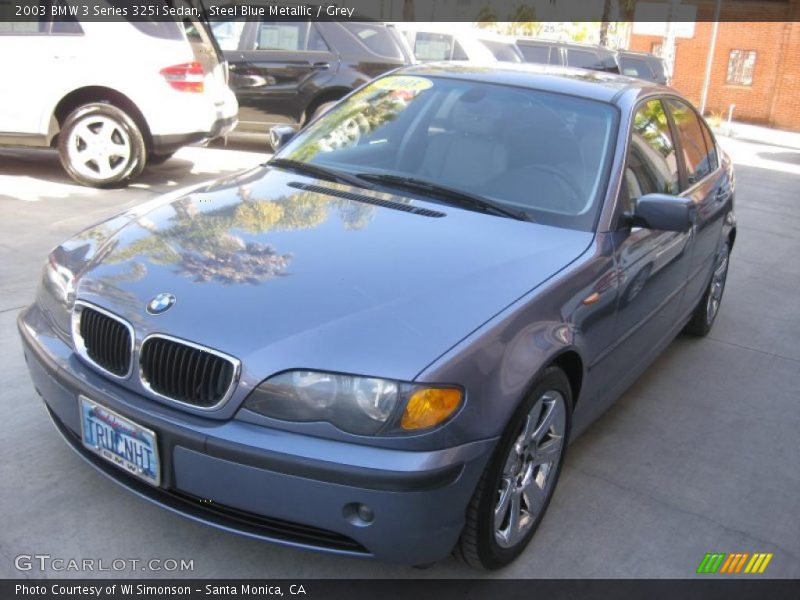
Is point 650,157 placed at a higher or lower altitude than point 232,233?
higher

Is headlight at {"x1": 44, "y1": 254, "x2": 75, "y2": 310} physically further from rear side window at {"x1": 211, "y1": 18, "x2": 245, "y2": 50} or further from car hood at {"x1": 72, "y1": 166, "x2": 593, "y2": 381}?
rear side window at {"x1": 211, "y1": 18, "x2": 245, "y2": 50}

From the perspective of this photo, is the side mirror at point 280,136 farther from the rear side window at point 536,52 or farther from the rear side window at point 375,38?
the rear side window at point 536,52

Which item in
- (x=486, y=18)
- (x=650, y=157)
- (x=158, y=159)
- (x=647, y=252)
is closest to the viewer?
(x=647, y=252)

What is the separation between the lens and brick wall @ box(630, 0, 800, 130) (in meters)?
25.8

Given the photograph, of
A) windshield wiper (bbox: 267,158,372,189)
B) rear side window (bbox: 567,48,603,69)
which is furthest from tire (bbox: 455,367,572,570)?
rear side window (bbox: 567,48,603,69)

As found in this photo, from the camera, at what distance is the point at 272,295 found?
104 inches

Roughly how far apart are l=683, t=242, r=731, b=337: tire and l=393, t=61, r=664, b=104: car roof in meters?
1.38

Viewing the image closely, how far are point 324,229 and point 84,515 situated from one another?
1313mm

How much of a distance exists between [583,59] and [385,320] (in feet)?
46.9

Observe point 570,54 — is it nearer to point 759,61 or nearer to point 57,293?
point 759,61

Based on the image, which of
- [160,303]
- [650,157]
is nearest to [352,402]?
[160,303]

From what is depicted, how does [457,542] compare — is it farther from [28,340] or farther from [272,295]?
[28,340]

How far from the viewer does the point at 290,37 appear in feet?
34.2

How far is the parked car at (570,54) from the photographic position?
15.4 meters
